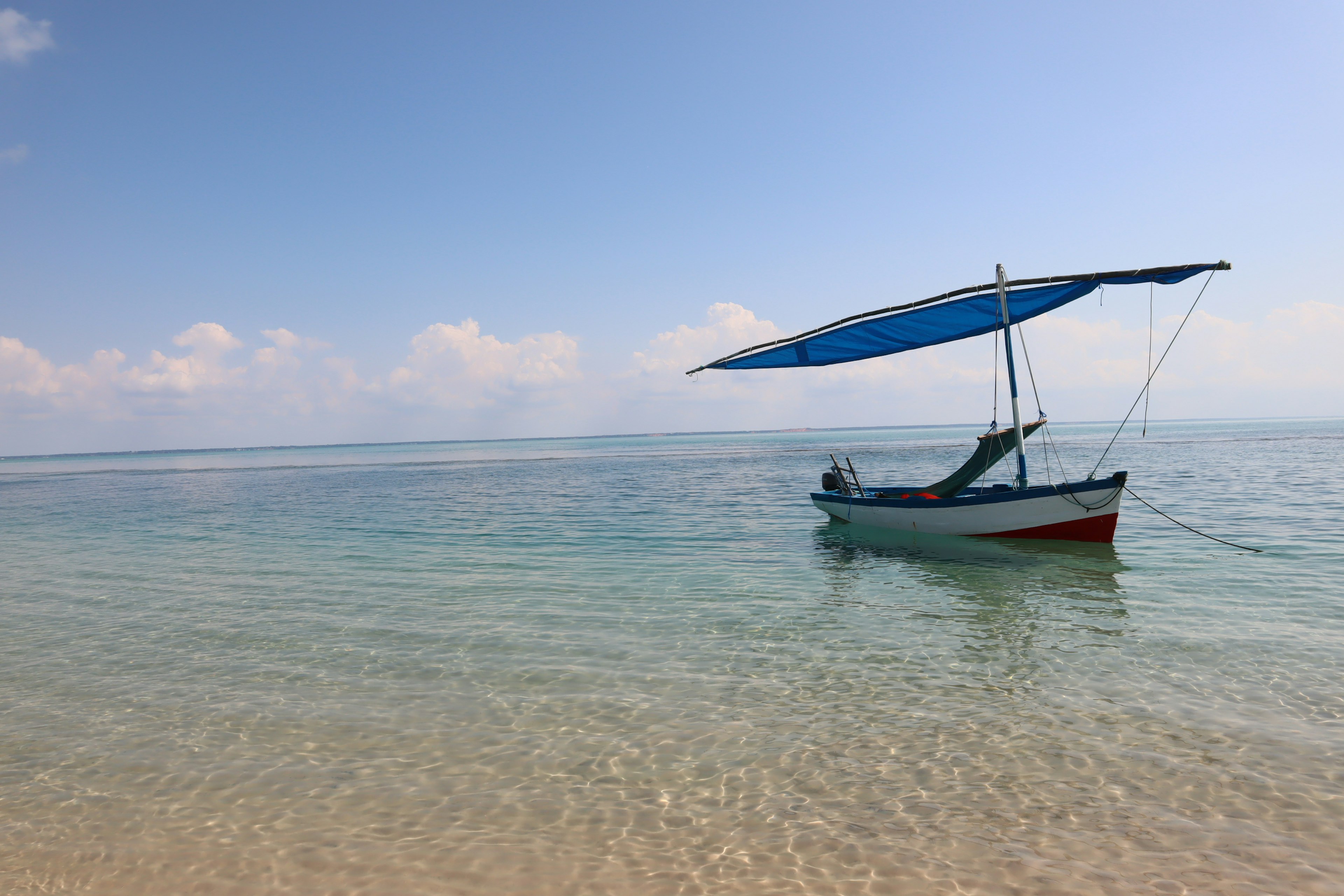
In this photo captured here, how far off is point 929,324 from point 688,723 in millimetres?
Result: 13957

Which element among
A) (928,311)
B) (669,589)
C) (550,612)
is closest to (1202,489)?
(928,311)

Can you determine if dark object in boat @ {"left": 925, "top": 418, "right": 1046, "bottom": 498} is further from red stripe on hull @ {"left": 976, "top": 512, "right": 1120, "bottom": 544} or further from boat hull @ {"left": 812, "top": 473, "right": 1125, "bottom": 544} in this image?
red stripe on hull @ {"left": 976, "top": 512, "right": 1120, "bottom": 544}

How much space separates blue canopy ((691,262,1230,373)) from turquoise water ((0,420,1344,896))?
5604 millimetres

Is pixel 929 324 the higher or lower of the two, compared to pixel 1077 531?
higher

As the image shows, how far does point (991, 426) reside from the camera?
1734cm

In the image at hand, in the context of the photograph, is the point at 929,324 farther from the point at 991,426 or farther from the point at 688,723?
the point at 688,723

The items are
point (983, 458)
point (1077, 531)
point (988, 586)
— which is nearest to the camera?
point (988, 586)

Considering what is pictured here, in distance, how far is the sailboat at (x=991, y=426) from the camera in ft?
52.7

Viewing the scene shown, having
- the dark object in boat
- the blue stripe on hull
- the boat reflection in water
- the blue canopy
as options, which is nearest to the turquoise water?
the boat reflection in water

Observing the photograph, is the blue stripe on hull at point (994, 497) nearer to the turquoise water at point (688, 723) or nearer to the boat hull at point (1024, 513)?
the boat hull at point (1024, 513)

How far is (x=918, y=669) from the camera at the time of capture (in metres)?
8.37

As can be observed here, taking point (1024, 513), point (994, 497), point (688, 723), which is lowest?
point (688, 723)

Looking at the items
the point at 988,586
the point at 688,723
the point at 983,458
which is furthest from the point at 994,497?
the point at 688,723

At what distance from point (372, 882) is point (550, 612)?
23.4ft
